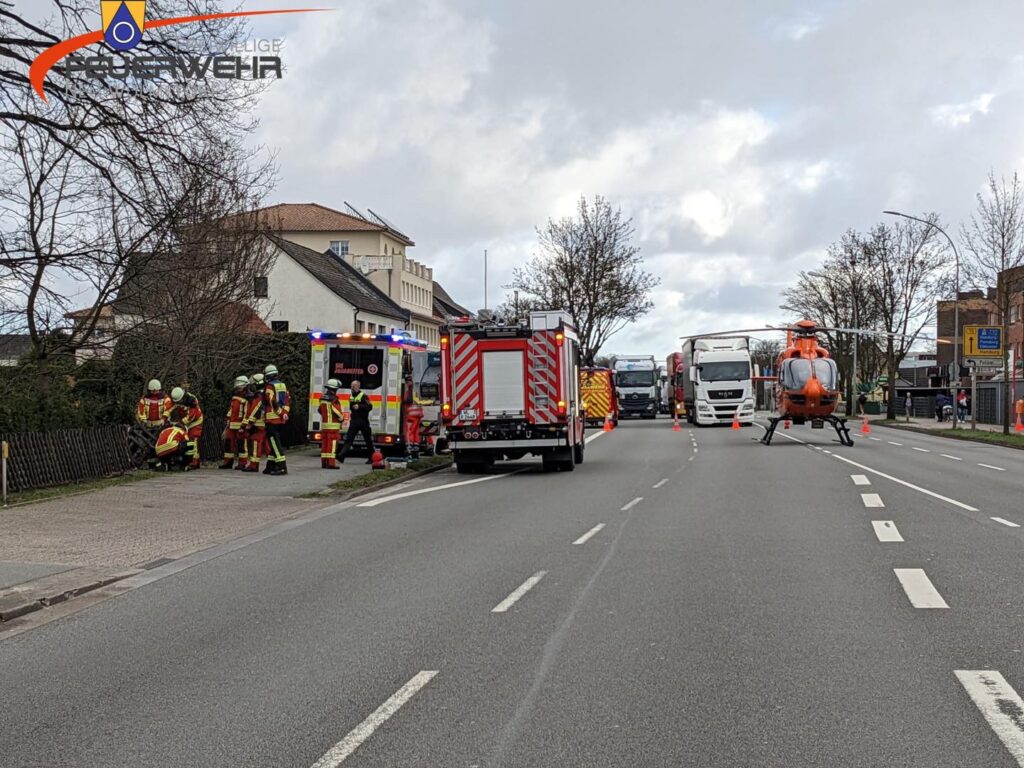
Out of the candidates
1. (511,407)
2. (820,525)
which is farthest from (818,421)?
(820,525)

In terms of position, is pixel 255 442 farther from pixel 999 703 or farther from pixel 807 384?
pixel 807 384

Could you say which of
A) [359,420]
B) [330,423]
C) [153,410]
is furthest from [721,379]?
[153,410]

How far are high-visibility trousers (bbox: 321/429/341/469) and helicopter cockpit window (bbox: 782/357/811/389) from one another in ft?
56.8

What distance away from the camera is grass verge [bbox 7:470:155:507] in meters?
16.3

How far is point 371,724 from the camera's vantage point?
5617mm

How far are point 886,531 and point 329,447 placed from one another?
41.8ft

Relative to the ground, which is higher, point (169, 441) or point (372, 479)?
point (169, 441)

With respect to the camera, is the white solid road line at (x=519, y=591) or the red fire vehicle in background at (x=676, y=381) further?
the red fire vehicle in background at (x=676, y=381)

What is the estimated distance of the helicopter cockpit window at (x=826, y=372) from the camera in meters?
35.6

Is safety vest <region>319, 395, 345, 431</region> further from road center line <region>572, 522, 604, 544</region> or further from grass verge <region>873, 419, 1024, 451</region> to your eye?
grass verge <region>873, 419, 1024, 451</region>

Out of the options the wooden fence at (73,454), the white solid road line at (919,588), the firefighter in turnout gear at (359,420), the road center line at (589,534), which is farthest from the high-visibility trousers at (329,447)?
the white solid road line at (919,588)

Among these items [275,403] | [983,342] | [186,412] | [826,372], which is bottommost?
[186,412]

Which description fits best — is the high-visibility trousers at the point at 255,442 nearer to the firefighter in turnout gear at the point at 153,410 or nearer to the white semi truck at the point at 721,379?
the firefighter in turnout gear at the point at 153,410

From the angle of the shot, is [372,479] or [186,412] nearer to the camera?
[372,479]
